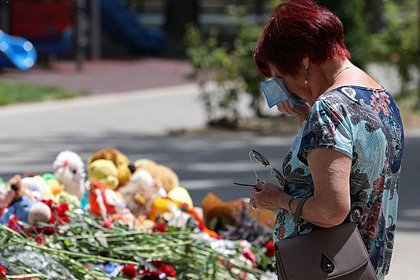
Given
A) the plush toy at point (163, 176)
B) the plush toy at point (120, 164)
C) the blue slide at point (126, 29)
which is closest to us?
the plush toy at point (120, 164)

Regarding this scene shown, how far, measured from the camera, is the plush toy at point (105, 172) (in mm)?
6125

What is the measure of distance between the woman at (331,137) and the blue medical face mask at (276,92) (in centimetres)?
1

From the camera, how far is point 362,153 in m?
2.99

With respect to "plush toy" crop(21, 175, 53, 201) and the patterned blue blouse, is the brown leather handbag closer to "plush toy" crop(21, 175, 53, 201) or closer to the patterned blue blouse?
the patterned blue blouse

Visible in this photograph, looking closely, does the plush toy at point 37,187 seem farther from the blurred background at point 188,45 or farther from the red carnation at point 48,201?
the blurred background at point 188,45

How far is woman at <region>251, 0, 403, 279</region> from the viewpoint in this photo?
2.92 metres

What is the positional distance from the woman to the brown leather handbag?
0.05 metres

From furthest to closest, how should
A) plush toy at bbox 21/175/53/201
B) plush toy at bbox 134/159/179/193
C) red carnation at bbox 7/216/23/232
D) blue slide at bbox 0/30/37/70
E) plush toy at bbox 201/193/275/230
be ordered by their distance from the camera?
blue slide at bbox 0/30/37/70 → plush toy at bbox 134/159/179/193 → plush toy at bbox 201/193/275/230 → plush toy at bbox 21/175/53/201 → red carnation at bbox 7/216/23/232

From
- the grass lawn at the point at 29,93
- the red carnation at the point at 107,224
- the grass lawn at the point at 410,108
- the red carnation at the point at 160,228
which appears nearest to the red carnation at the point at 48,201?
the red carnation at the point at 107,224

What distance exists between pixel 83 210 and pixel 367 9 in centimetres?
1648

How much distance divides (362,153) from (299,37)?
0.38m

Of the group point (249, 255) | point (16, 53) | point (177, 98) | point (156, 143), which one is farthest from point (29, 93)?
point (249, 255)

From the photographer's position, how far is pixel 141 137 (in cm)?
1208

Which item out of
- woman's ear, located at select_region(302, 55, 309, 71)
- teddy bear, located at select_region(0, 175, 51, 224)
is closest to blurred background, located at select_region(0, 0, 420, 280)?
teddy bear, located at select_region(0, 175, 51, 224)
